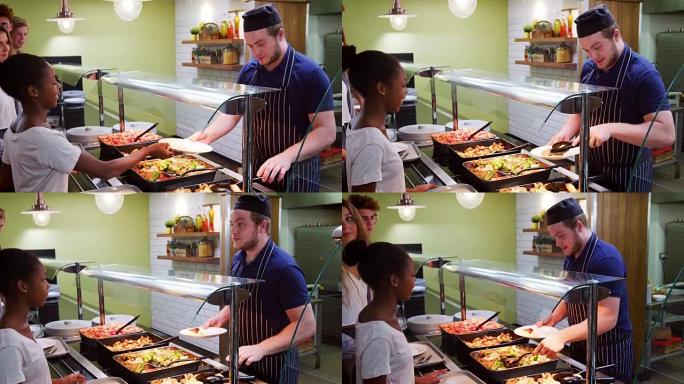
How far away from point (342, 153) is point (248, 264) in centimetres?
55

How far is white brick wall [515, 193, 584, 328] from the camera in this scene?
142 inches

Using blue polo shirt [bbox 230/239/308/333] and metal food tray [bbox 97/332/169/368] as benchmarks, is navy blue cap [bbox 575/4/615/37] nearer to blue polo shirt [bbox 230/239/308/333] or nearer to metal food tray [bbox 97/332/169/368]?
blue polo shirt [bbox 230/239/308/333]

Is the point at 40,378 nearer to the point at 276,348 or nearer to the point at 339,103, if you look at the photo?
the point at 276,348

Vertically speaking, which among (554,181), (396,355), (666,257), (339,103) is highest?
(339,103)

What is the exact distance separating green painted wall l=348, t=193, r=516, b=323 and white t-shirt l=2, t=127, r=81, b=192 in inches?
45.1

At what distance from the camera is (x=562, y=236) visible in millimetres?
3641

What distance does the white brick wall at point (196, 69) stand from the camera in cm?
344

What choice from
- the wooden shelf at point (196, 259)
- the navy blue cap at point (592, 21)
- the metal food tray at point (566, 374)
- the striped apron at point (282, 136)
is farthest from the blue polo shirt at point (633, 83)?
the wooden shelf at point (196, 259)

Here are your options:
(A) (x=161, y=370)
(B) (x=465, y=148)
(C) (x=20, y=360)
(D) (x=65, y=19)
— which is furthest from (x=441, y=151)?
(C) (x=20, y=360)

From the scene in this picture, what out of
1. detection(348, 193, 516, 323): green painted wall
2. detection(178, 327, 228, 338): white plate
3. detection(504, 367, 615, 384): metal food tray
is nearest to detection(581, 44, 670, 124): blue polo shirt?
detection(348, 193, 516, 323): green painted wall

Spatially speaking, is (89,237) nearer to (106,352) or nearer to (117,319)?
(117,319)

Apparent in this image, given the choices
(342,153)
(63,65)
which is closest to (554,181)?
(342,153)

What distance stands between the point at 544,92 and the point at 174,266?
152 centimetres

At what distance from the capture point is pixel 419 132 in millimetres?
3568
